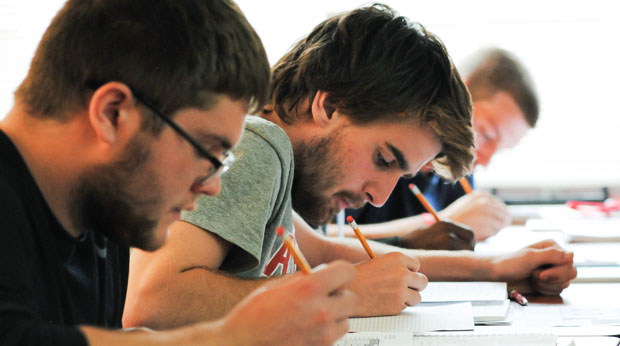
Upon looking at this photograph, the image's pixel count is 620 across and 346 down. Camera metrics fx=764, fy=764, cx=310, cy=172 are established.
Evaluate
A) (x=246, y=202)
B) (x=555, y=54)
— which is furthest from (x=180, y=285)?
(x=555, y=54)

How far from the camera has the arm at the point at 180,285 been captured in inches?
46.6

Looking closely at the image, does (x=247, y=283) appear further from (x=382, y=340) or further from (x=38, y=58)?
(x=38, y=58)

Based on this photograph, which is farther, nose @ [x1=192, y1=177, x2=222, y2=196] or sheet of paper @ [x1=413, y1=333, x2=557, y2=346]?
sheet of paper @ [x1=413, y1=333, x2=557, y2=346]

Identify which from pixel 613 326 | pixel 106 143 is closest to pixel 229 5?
pixel 106 143

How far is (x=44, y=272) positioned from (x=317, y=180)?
2.81ft

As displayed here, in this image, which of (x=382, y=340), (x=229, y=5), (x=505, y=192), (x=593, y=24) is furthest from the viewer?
(x=505, y=192)

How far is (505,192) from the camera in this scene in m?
3.69

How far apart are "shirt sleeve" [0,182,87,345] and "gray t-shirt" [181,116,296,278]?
0.39 metres

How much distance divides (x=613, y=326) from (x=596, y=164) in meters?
2.37

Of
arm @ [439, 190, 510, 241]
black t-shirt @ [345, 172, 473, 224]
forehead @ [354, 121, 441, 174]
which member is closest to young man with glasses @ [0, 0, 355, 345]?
forehead @ [354, 121, 441, 174]

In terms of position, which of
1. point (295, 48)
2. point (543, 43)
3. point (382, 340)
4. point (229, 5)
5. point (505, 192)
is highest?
point (229, 5)

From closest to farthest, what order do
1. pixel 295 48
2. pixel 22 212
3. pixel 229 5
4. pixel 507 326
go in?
pixel 22 212
pixel 229 5
pixel 507 326
pixel 295 48

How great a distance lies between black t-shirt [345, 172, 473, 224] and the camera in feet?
9.34

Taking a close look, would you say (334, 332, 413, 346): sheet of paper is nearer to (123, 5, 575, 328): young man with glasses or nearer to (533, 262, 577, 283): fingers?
(123, 5, 575, 328): young man with glasses
